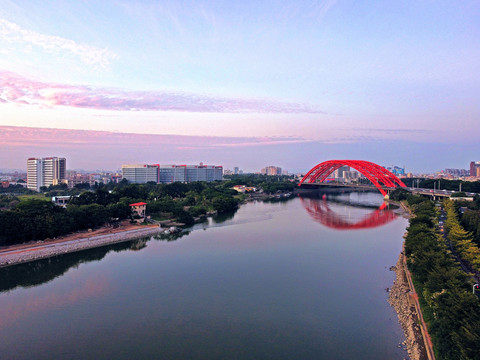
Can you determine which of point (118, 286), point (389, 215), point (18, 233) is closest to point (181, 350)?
point (118, 286)

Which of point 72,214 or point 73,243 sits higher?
point 72,214

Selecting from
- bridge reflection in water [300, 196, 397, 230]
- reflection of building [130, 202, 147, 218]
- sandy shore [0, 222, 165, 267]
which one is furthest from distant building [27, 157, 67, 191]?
bridge reflection in water [300, 196, 397, 230]

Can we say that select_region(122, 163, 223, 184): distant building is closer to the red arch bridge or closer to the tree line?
the red arch bridge

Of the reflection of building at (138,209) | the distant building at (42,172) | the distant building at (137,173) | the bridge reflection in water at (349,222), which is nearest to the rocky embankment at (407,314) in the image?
the bridge reflection in water at (349,222)

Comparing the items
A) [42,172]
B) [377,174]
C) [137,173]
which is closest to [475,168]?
[377,174]

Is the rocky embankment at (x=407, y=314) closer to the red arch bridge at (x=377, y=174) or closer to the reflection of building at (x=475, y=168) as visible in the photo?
the red arch bridge at (x=377, y=174)

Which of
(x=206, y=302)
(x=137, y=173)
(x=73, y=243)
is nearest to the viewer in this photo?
(x=206, y=302)

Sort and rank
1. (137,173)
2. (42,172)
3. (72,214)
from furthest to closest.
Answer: (137,173) → (42,172) → (72,214)

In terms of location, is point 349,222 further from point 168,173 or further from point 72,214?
point 168,173
